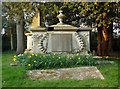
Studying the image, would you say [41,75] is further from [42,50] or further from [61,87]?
[42,50]

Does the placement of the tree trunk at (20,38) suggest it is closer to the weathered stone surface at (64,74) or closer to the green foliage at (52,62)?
the green foliage at (52,62)

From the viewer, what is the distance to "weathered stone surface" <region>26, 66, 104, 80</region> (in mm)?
5027

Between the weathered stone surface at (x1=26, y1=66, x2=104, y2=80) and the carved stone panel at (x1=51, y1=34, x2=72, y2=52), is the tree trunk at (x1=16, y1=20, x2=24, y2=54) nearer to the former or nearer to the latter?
the carved stone panel at (x1=51, y1=34, x2=72, y2=52)

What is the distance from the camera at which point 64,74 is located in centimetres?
523

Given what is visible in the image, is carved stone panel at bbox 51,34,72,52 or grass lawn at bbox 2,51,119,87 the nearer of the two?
grass lawn at bbox 2,51,119,87

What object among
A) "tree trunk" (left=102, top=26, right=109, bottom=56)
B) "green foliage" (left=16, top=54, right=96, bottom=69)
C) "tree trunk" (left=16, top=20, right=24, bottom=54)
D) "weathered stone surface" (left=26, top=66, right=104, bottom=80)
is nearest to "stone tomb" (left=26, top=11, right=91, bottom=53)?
"green foliage" (left=16, top=54, right=96, bottom=69)

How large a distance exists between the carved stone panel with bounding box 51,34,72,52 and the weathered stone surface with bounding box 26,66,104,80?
208 centimetres

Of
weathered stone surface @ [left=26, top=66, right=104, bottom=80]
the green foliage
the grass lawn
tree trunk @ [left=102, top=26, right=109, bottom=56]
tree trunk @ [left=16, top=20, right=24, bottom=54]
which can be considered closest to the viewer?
the grass lawn

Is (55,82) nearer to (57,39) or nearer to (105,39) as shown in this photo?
(57,39)

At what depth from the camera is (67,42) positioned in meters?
7.71

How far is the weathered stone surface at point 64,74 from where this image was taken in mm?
5027

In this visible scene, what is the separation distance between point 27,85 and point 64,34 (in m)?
3.95

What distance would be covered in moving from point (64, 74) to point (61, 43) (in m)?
2.66

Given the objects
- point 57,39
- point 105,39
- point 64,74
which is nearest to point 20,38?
point 57,39
